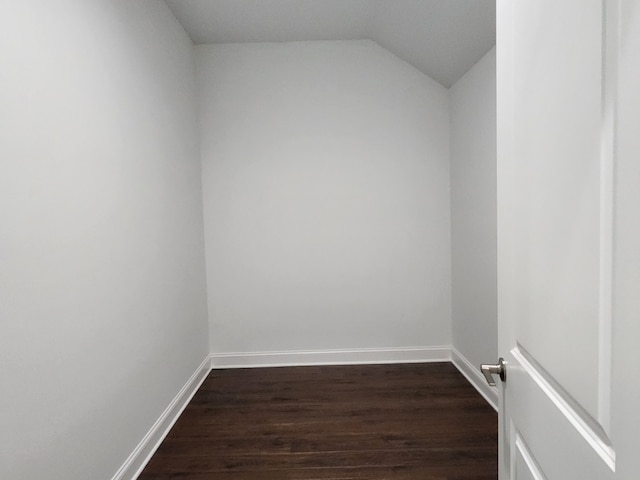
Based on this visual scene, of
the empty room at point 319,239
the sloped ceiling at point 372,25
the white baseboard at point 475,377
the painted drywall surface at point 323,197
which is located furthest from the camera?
the painted drywall surface at point 323,197

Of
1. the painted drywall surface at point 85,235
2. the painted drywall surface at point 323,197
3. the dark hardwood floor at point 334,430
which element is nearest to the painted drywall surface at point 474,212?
the painted drywall surface at point 323,197

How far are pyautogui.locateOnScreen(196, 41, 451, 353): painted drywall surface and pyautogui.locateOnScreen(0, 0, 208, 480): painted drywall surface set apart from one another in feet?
2.28

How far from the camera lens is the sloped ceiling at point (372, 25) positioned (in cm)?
235

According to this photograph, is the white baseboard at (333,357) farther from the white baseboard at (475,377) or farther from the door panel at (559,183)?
the door panel at (559,183)

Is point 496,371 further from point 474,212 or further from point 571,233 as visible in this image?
point 474,212

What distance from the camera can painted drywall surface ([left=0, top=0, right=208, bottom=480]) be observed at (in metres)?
1.20

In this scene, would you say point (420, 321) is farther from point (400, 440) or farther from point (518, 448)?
point (518, 448)

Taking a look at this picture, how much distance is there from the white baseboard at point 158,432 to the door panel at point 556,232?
1.74 metres

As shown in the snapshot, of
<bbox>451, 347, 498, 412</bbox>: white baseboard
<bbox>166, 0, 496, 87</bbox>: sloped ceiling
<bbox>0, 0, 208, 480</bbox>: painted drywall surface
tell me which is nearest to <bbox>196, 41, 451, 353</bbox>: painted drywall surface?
<bbox>166, 0, 496, 87</bbox>: sloped ceiling

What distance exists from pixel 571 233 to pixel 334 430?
6.63ft

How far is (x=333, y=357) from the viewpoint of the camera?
3281 mm

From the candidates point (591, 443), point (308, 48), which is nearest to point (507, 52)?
A: point (591, 443)

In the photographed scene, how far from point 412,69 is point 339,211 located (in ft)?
4.44

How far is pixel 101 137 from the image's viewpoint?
5.59 ft
